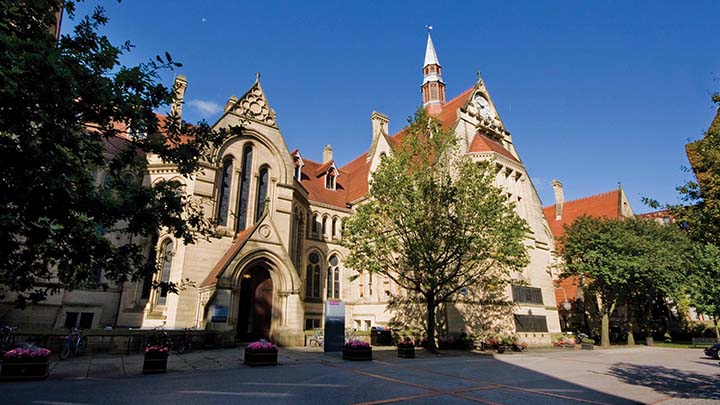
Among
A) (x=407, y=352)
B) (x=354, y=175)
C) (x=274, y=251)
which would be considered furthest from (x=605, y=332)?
(x=274, y=251)

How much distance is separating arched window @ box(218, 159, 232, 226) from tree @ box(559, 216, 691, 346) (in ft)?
103

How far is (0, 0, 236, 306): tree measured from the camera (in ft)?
20.2

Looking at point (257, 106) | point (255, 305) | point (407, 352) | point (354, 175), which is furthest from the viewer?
point (354, 175)

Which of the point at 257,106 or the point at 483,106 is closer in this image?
the point at 257,106

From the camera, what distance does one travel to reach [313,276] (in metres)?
30.6

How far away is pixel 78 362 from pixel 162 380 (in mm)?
5777

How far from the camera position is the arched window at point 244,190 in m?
25.4

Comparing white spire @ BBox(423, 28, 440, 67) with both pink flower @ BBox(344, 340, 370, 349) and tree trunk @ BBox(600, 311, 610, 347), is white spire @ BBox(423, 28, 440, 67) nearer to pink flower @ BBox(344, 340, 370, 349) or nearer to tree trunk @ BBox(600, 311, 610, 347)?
tree trunk @ BBox(600, 311, 610, 347)

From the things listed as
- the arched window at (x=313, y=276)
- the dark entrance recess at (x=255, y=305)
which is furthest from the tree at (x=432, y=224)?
the arched window at (x=313, y=276)

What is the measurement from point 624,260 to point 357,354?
27.9m

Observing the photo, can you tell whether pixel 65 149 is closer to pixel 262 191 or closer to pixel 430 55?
pixel 262 191

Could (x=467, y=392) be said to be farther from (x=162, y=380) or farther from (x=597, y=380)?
(x=162, y=380)

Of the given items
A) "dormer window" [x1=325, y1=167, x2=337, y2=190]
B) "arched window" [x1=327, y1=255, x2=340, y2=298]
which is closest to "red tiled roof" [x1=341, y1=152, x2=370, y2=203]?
"dormer window" [x1=325, y1=167, x2=337, y2=190]

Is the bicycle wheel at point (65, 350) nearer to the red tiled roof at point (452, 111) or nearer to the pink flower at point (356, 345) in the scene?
the pink flower at point (356, 345)
